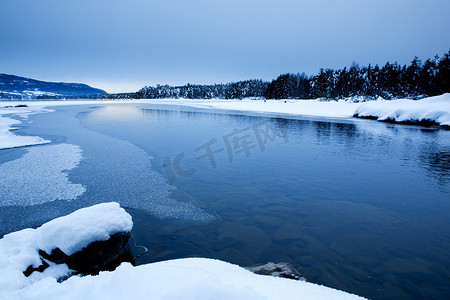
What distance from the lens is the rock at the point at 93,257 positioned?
12.6 ft

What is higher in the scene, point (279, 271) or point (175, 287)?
point (175, 287)

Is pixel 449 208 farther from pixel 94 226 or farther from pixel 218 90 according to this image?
pixel 218 90

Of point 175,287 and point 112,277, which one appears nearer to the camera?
point 175,287

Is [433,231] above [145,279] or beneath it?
beneath

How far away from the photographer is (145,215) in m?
6.18

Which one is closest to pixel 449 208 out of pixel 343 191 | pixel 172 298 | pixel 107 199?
pixel 343 191

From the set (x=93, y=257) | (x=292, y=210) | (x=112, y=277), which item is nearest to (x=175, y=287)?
(x=112, y=277)

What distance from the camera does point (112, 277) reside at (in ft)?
8.80

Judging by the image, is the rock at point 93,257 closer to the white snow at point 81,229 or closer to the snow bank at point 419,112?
the white snow at point 81,229

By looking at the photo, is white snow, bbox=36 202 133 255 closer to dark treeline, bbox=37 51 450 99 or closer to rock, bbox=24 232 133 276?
rock, bbox=24 232 133 276

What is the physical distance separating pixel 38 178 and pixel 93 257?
6.26 meters

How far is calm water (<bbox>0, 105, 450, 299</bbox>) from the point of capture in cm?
446

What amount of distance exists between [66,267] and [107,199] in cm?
327

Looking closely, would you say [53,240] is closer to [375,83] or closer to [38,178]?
[38,178]
